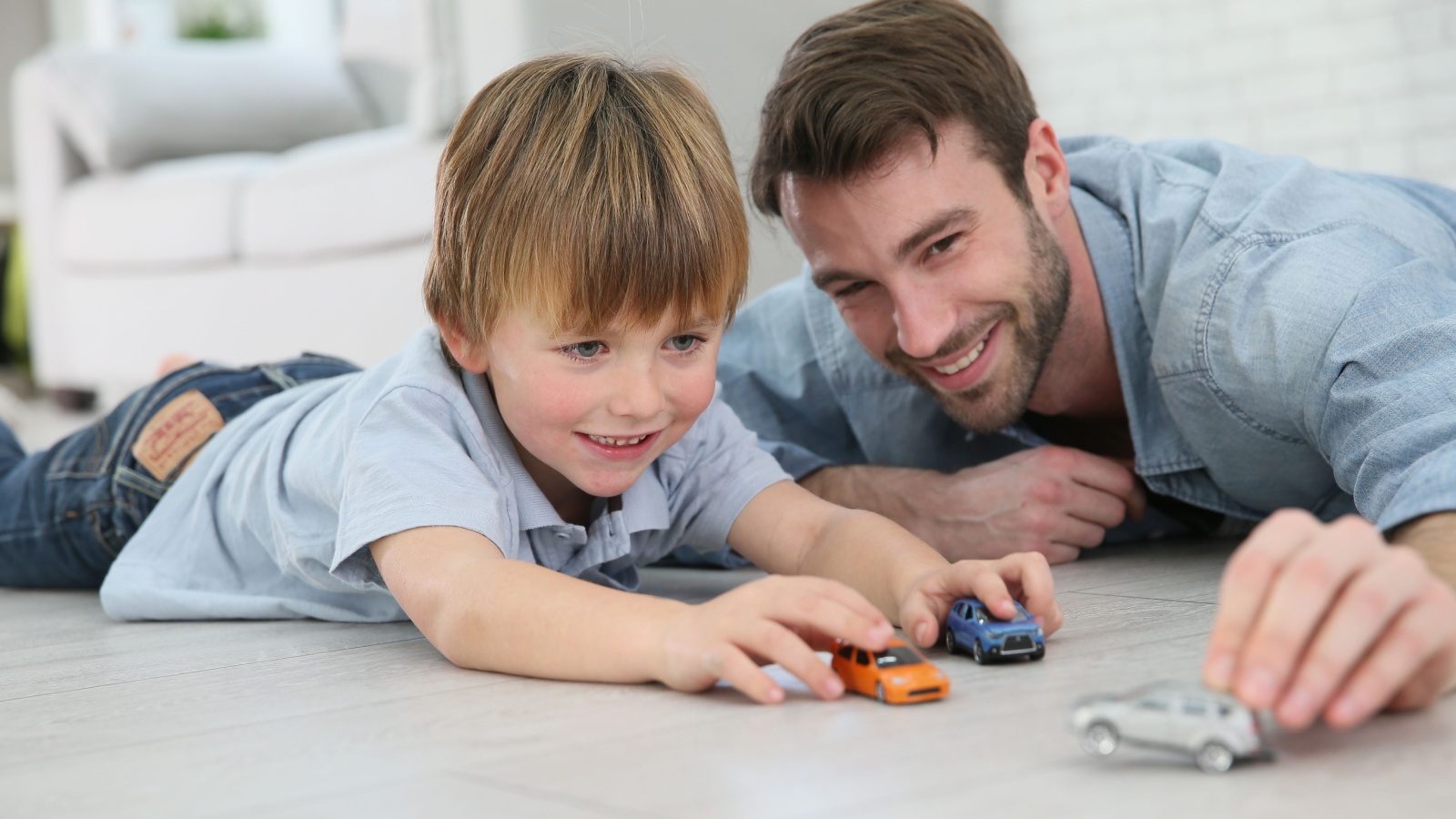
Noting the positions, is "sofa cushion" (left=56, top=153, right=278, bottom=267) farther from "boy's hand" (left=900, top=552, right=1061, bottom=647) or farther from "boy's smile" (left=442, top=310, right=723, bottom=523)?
"boy's hand" (left=900, top=552, right=1061, bottom=647)

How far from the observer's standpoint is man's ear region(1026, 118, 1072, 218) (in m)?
1.53

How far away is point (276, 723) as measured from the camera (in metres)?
0.97

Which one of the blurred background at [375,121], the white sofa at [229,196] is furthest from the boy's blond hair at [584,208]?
the white sofa at [229,196]

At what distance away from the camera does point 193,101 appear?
12.0ft

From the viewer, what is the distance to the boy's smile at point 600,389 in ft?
3.83

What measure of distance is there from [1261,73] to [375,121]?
2.30 m

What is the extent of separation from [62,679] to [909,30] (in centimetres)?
99

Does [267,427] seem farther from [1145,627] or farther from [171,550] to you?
[1145,627]

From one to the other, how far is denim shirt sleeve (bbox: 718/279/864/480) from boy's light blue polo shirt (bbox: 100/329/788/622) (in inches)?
14.2

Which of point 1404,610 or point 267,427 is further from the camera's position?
point 267,427

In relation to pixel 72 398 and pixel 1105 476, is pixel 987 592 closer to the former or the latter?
pixel 1105 476

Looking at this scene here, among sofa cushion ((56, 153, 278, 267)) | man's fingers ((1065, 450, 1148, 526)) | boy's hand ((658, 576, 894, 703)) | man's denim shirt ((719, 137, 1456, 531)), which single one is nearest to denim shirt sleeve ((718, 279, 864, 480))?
man's denim shirt ((719, 137, 1456, 531))

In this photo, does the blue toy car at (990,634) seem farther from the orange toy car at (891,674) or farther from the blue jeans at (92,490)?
the blue jeans at (92,490)

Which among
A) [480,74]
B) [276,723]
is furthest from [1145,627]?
[480,74]
